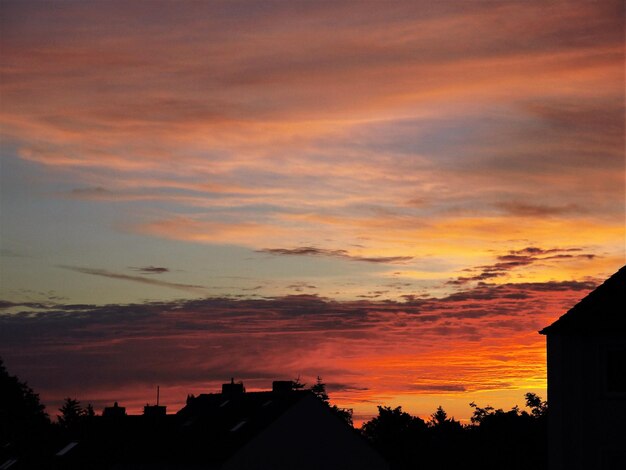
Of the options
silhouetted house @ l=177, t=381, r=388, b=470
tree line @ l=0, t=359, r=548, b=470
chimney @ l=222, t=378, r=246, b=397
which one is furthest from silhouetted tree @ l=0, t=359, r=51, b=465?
silhouetted house @ l=177, t=381, r=388, b=470

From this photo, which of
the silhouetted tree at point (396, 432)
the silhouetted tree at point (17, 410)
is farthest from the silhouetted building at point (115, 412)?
the silhouetted tree at point (17, 410)

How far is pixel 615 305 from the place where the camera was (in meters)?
37.6

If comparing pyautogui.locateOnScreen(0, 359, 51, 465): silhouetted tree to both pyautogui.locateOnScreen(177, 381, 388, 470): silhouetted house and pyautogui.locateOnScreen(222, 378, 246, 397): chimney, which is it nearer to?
pyautogui.locateOnScreen(222, 378, 246, 397): chimney

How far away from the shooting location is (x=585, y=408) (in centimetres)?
3669

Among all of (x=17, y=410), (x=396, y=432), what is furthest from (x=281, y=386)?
(x=17, y=410)

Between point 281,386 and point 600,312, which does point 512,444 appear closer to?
point 281,386

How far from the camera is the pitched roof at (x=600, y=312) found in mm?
36938

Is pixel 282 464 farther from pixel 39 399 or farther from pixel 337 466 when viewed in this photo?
pixel 39 399

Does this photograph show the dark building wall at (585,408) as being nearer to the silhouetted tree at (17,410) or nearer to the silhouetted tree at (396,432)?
the silhouetted tree at (396,432)

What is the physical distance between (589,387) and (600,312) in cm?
275

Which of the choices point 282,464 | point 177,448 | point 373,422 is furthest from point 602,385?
point 373,422

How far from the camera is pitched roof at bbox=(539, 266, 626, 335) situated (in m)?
36.9

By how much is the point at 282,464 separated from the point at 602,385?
24.4 m

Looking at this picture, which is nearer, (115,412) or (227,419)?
(227,419)
